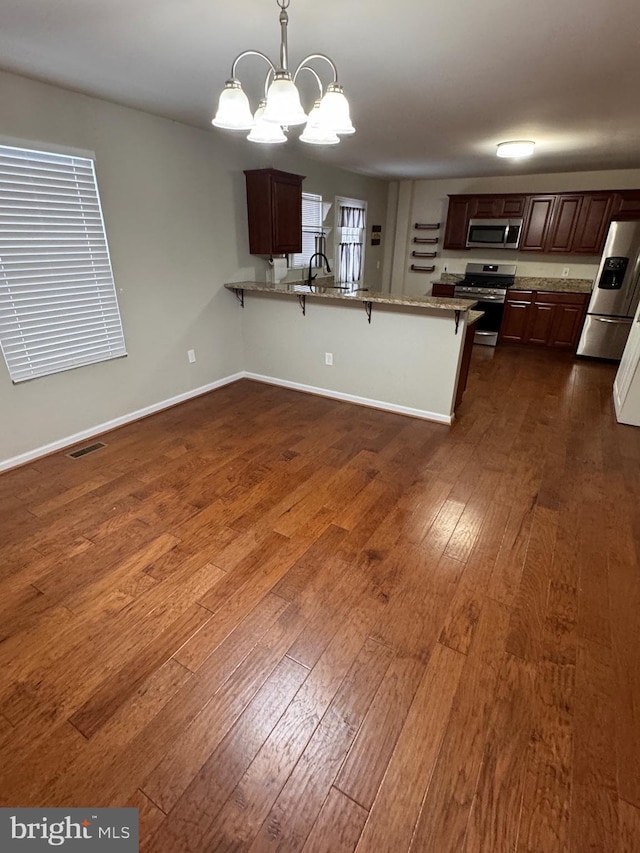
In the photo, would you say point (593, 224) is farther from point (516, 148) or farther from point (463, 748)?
point (463, 748)

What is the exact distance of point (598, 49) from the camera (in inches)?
77.3

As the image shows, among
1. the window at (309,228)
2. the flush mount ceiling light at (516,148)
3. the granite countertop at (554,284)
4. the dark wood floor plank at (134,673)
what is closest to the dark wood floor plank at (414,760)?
the dark wood floor plank at (134,673)

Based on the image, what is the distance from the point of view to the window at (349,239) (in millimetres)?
5926

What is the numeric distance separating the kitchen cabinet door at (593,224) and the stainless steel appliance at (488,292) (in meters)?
0.91

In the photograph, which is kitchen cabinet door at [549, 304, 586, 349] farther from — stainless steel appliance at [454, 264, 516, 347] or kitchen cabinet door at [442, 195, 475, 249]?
kitchen cabinet door at [442, 195, 475, 249]

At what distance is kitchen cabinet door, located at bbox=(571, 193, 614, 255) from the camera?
535 cm

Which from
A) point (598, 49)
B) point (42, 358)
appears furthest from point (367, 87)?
point (42, 358)

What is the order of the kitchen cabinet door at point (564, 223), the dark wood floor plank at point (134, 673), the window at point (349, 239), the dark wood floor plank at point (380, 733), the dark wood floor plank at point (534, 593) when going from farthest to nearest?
the window at point (349, 239), the kitchen cabinet door at point (564, 223), the dark wood floor plank at point (534, 593), the dark wood floor plank at point (134, 673), the dark wood floor plank at point (380, 733)

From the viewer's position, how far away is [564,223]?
5656 millimetres

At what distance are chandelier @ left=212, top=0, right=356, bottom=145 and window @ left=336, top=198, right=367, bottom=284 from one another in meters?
4.21

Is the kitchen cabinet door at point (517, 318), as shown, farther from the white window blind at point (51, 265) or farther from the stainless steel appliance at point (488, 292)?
the white window blind at point (51, 265)

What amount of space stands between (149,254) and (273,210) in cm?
135

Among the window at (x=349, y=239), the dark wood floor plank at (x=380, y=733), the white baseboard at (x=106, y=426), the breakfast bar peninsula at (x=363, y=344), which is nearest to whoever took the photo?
the dark wood floor plank at (x=380, y=733)

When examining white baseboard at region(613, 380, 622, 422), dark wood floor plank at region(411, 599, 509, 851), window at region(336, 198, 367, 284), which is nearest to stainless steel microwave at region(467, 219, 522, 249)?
window at region(336, 198, 367, 284)
